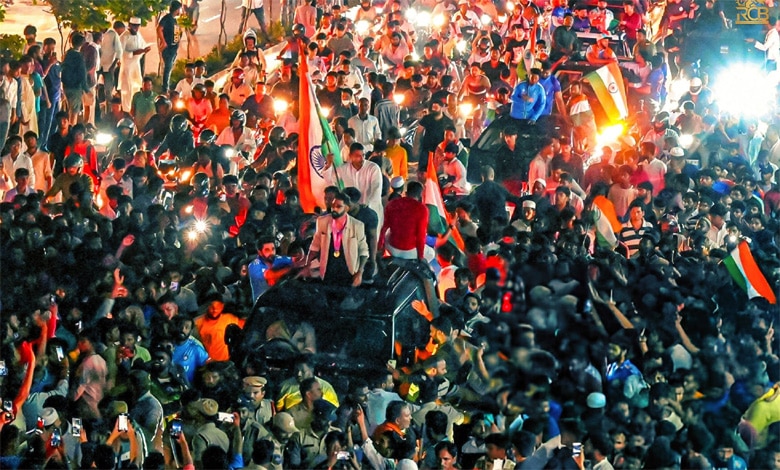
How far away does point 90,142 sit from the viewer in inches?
798

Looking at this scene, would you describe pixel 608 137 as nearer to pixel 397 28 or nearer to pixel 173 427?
pixel 397 28

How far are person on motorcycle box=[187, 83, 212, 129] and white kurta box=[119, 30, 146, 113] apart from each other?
1.73m

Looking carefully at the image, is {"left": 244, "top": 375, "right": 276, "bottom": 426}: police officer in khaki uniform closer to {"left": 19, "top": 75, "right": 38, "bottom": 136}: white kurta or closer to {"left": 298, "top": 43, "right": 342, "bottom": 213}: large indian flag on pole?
{"left": 298, "top": 43, "right": 342, "bottom": 213}: large indian flag on pole

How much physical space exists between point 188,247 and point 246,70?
599 centimetres

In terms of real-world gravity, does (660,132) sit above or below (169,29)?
below

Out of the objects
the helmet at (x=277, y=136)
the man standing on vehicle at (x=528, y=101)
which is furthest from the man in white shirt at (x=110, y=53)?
the man standing on vehicle at (x=528, y=101)

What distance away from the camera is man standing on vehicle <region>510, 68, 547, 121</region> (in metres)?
21.2

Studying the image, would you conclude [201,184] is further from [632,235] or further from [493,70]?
[493,70]

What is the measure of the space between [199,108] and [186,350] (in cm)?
606

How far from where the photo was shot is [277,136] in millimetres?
20031

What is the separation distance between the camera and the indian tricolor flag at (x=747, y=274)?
54.3ft

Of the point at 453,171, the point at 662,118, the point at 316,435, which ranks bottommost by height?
the point at 316,435

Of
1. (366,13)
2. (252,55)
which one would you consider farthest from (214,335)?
(366,13)

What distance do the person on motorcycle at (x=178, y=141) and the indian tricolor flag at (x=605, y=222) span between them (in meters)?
4.28
